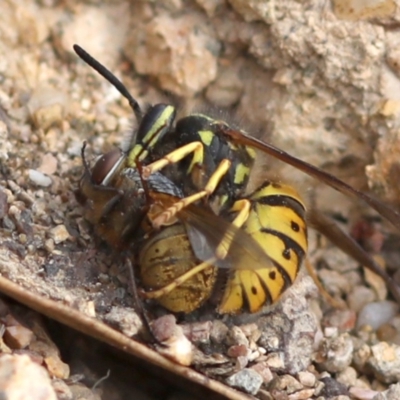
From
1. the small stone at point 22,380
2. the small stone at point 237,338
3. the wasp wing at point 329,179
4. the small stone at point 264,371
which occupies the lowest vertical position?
the small stone at point 22,380

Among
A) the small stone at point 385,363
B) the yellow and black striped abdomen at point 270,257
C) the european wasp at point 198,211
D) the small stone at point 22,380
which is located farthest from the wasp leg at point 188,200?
the small stone at point 385,363

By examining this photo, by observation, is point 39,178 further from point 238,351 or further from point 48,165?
point 238,351

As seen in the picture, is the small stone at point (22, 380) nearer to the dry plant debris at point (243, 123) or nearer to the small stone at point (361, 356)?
the dry plant debris at point (243, 123)

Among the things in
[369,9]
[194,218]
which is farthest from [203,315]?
[369,9]

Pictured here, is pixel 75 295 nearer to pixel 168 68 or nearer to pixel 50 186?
Answer: pixel 50 186

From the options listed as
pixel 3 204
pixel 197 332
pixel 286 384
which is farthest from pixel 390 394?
pixel 3 204

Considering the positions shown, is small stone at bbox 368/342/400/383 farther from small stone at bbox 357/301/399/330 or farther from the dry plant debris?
small stone at bbox 357/301/399/330
